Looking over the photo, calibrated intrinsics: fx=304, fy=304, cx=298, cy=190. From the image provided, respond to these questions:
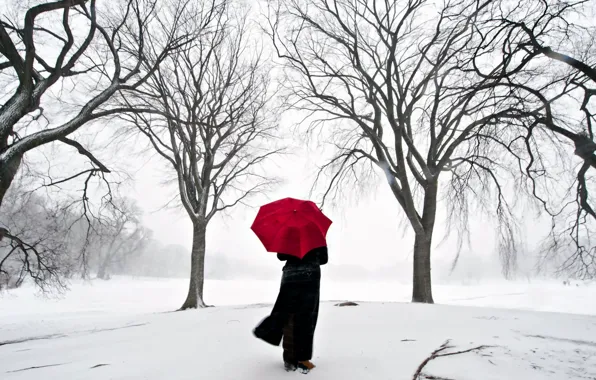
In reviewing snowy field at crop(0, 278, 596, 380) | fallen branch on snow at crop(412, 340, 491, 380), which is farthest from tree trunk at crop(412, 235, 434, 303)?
fallen branch on snow at crop(412, 340, 491, 380)

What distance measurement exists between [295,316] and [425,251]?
732 cm

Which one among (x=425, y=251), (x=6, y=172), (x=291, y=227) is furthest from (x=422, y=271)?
(x=6, y=172)

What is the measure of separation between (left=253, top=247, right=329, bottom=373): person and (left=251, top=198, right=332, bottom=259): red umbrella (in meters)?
0.16

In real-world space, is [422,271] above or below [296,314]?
above

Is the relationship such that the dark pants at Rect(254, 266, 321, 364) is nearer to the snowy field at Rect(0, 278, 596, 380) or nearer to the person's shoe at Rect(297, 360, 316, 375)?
the person's shoe at Rect(297, 360, 316, 375)

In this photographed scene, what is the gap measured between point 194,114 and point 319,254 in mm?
9442

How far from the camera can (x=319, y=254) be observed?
297cm

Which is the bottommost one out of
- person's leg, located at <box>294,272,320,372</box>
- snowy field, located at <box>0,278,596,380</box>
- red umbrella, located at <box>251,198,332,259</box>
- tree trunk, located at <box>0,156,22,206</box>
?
snowy field, located at <box>0,278,596,380</box>

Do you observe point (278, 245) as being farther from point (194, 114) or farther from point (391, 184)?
point (194, 114)

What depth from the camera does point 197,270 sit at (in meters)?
10.5

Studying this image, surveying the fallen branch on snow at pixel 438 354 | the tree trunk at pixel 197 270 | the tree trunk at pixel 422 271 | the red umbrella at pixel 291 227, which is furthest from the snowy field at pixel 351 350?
the tree trunk at pixel 197 270

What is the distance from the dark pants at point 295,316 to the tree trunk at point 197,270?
26.4 feet

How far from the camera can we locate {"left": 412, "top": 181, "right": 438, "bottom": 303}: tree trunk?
8855 mm

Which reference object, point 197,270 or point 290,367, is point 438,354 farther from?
point 197,270
